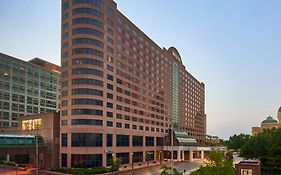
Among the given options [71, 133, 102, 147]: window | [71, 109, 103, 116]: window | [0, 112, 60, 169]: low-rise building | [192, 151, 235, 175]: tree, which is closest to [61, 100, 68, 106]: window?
[71, 109, 103, 116]: window

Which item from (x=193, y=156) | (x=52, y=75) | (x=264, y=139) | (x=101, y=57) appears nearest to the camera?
(x=264, y=139)

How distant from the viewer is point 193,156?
128375 mm

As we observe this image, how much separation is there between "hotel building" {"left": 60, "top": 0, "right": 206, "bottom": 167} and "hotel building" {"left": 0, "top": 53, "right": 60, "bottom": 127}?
79.0m

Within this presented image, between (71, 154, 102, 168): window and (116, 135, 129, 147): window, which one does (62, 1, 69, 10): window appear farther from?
(71, 154, 102, 168): window

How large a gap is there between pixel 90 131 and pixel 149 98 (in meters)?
45.4

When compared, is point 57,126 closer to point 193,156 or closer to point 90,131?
point 90,131

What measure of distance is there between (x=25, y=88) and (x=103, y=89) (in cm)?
9483

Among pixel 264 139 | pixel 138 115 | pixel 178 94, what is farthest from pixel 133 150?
pixel 178 94

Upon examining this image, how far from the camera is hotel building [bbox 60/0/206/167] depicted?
7850 centimetres

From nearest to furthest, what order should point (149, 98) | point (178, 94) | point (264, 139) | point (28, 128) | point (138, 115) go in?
point (264, 139) → point (28, 128) → point (138, 115) → point (149, 98) → point (178, 94)

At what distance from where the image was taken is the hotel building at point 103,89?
78500 millimetres

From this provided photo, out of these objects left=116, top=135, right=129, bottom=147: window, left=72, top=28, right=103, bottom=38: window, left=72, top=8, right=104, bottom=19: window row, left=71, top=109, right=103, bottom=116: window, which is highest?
left=72, top=8, right=104, bottom=19: window row

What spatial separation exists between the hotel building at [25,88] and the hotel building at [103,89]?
79.0 m

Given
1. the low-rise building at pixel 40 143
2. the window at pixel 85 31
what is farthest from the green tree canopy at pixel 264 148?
the low-rise building at pixel 40 143
